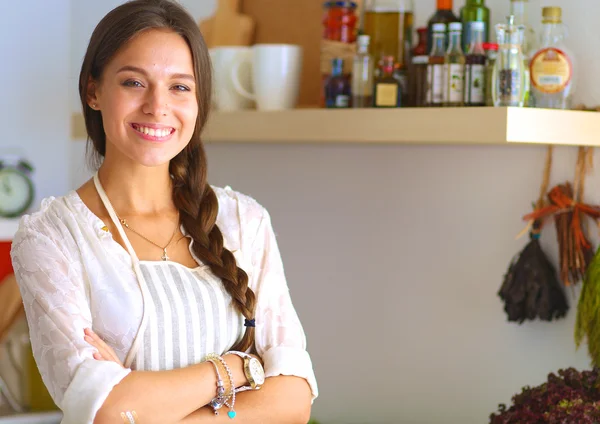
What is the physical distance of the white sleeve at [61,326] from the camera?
1.21m

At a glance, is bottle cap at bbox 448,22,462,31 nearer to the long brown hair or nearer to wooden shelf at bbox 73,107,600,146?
wooden shelf at bbox 73,107,600,146

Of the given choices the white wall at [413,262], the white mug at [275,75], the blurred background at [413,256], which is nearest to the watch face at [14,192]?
the blurred background at [413,256]

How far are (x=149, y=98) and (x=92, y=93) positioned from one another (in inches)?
4.8

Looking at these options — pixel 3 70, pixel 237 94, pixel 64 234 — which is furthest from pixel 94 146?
pixel 3 70

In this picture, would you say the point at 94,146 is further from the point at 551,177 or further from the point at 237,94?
the point at 551,177

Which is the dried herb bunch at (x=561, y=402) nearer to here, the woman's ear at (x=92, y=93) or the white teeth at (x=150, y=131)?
the white teeth at (x=150, y=131)

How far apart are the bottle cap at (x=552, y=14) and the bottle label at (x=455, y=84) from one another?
0.18 meters

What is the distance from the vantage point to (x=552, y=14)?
5.46 feet

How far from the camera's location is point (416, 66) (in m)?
1.83

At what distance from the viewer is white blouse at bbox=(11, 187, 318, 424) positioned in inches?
48.4

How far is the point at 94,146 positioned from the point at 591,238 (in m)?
0.95

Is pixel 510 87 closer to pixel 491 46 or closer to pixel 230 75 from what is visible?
pixel 491 46

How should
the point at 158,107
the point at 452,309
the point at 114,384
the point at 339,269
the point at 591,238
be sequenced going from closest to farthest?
the point at 114,384 < the point at 158,107 < the point at 591,238 < the point at 452,309 < the point at 339,269

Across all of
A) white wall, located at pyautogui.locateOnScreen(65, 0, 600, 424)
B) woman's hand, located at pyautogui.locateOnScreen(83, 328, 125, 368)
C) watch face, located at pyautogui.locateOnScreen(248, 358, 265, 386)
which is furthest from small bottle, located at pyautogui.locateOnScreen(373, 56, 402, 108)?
woman's hand, located at pyautogui.locateOnScreen(83, 328, 125, 368)
